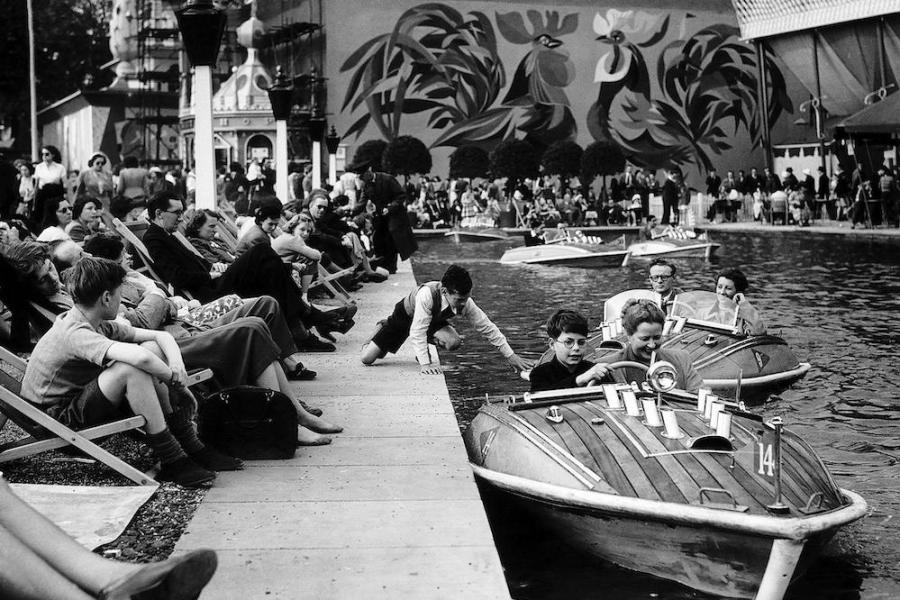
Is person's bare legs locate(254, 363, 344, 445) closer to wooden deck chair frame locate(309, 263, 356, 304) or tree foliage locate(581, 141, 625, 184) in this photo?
wooden deck chair frame locate(309, 263, 356, 304)

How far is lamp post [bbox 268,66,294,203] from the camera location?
21062 millimetres

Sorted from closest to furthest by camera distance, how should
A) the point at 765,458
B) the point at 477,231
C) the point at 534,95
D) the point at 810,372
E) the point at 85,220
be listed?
the point at 765,458, the point at 85,220, the point at 810,372, the point at 477,231, the point at 534,95

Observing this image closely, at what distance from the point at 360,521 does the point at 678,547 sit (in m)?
1.53

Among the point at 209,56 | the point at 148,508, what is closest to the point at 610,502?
the point at 148,508

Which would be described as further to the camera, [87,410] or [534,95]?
[534,95]

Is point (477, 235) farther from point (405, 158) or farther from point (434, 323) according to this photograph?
point (434, 323)

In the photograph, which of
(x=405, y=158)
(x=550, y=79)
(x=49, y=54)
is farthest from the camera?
(x=49, y=54)

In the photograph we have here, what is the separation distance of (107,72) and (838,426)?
66.6 meters

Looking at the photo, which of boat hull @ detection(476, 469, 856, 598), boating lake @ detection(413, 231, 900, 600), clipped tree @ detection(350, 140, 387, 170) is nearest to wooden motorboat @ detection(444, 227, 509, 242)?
boating lake @ detection(413, 231, 900, 600)

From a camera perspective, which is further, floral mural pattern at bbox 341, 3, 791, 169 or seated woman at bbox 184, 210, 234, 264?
floral mural pattern at bbox 341, 3, 791, 169

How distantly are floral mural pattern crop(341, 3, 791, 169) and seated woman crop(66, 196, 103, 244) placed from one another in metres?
36.4

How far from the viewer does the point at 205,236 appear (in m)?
12.1

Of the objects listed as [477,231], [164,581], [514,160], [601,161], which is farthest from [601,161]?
[164,581]

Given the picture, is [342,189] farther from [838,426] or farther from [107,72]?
[107,72]
